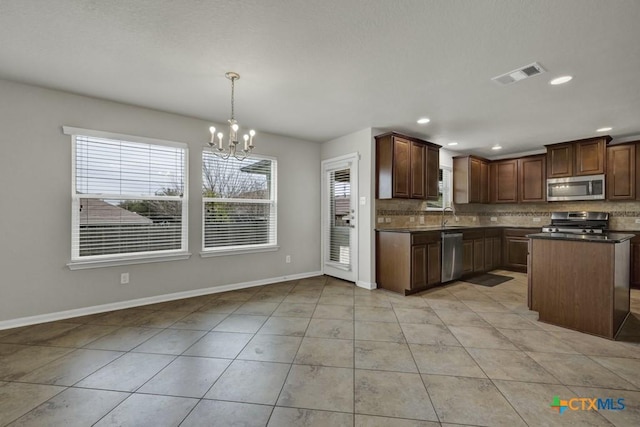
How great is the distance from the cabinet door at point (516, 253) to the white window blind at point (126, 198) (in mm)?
6094

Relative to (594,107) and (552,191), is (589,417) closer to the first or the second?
(594,107)

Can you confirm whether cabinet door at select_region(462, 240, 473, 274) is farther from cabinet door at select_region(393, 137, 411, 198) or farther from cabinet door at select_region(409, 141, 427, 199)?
cabinet door at select_region(393, 137, 411, 198)

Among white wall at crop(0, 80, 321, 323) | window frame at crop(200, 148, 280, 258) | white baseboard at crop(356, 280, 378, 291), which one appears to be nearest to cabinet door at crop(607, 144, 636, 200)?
white baseboard at crop(356, 280, 378, 291)

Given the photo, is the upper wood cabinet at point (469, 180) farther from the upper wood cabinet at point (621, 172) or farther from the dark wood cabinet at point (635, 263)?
the dark wood cabinet at point (635, 263)

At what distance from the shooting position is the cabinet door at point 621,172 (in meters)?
4.44

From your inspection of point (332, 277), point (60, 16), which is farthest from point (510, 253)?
point (60, 16)

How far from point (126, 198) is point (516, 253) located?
22.4 feet

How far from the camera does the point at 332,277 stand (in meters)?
4.93

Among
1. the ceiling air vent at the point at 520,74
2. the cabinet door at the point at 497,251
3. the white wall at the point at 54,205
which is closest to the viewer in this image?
the ceiling air vent at the point at 520,74

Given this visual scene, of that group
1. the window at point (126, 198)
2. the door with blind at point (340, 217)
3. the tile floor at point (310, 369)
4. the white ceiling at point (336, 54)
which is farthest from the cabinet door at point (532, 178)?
the window at point (126, 198)

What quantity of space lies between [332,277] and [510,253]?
3.81 metres

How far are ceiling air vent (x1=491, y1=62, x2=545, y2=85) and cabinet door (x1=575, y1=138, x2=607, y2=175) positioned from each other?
3.40 meters

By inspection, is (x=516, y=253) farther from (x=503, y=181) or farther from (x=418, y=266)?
(x=418, y=266)

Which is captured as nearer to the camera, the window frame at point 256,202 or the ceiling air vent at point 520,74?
the ceiling air vent at point 520,74
